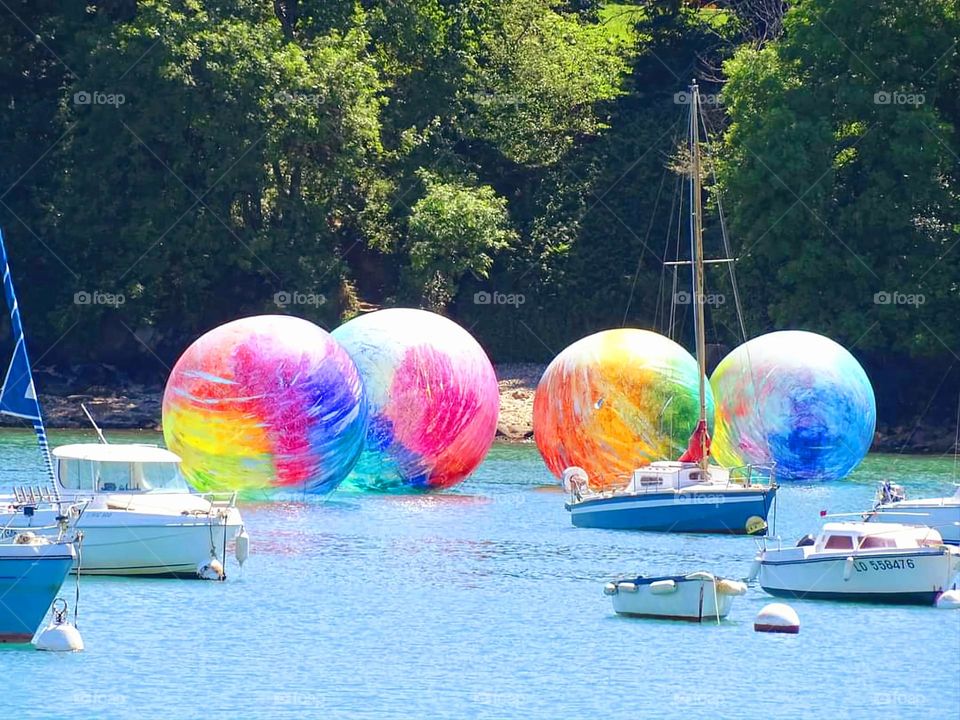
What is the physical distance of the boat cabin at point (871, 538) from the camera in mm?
36219

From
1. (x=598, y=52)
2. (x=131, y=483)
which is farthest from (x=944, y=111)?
(x=131, y=483)

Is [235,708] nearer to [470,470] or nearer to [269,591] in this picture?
[269,591]

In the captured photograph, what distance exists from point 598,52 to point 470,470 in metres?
37.8

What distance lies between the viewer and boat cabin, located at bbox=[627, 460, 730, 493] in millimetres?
45219

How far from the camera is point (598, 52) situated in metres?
Answer: 86.8

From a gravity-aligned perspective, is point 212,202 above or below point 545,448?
above

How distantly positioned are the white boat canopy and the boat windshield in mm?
79

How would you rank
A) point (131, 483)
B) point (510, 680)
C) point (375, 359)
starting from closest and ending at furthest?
point (510, 680) < point (131, 483) < point (375, 359)
